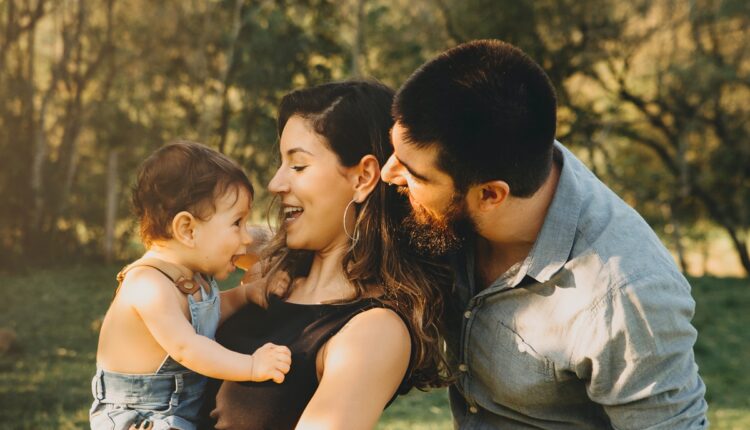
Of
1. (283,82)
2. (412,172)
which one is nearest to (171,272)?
(412,172)

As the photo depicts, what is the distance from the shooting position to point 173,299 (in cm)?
241

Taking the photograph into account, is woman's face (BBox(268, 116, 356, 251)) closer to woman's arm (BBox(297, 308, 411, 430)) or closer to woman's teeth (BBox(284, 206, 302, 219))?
woman's teeth (BBox(284, 206, 302, 219))

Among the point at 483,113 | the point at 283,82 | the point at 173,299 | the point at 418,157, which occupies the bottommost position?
the point at 283,82

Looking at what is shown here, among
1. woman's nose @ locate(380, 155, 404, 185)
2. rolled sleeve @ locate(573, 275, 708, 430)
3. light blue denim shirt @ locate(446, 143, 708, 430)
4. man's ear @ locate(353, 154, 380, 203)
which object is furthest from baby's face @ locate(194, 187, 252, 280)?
rolled sleeve @ locate(573, 275, 708, 430)

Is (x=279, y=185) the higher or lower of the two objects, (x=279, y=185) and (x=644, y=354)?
the higher

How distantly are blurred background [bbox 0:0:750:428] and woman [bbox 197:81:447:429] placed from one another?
6.63m

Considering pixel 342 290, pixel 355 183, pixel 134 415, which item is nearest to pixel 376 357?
pixel 342 290

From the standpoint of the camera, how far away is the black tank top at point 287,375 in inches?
91.4

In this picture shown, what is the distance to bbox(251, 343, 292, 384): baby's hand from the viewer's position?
2.26m

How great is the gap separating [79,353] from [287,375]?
4.97 metres

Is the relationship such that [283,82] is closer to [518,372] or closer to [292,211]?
[292,211]

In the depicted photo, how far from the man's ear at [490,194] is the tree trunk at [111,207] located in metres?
9.22

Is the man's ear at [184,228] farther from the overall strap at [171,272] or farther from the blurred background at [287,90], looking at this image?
the blurred background at [287,90]

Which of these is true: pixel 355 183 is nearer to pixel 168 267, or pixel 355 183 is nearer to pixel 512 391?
pixel 168 267
